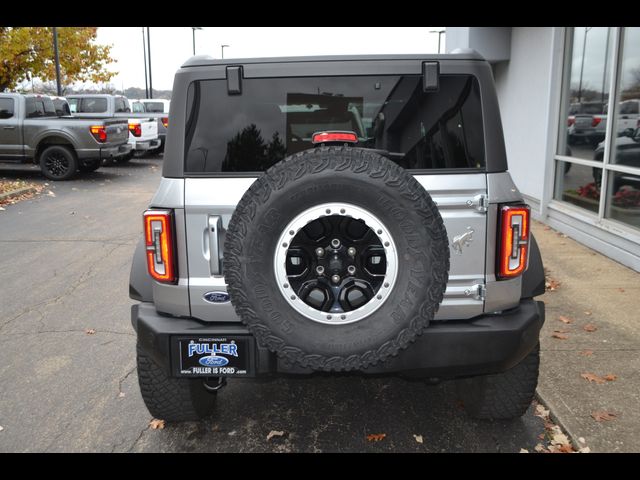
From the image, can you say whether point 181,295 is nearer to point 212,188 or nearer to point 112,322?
point 212,188

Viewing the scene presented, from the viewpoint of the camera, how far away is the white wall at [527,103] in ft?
31.9

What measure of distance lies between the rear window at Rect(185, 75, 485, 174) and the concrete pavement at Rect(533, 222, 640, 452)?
5.80 feet

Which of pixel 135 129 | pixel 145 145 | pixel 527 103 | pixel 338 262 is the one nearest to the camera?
pixel 338 262

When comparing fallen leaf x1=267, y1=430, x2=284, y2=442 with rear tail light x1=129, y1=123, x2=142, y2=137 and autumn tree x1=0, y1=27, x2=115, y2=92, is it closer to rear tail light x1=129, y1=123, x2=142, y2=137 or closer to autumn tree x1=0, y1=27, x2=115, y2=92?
rear tail light x1=129, y1=123, x2=142, y2=137

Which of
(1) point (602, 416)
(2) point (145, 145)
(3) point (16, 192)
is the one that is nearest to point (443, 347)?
(1) point (602, 416)

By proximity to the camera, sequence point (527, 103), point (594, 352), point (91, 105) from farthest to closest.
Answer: point (91, 105)
point (527, 103)
point (594, 352)

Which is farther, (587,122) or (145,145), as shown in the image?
(145,145)

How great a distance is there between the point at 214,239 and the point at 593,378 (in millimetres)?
2724

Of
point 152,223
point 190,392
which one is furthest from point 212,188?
point 190,392

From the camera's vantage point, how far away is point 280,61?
2.99 meters

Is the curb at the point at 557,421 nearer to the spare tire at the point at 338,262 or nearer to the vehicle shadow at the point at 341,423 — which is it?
the vehicle shadow at the point at 341,423

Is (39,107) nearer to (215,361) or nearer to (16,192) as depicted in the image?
(16,192)

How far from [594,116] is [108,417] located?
721 cm

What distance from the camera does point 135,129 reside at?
63.2ft
